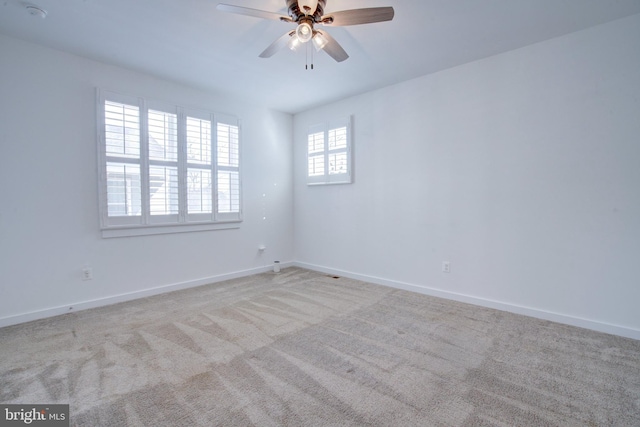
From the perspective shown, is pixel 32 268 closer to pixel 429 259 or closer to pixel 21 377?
pixel 21 377

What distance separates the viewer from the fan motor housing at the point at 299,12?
2.07m

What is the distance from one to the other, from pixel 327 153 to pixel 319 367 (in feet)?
10.7

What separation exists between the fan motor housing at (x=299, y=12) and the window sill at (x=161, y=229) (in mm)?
2868

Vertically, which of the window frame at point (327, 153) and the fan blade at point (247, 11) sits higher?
the fan blade at point (247, 11)

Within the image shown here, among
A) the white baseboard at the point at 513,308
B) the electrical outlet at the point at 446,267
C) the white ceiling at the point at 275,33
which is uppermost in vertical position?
the white ceiling at the point at 275,33

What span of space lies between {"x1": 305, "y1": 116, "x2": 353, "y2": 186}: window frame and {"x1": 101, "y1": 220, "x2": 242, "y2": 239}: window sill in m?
1.45

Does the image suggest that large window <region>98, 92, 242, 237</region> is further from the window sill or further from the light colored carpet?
the light colored carpet

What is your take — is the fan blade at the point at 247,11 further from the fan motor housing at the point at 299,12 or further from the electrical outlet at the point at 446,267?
the electrical outlet at the point at 446,267

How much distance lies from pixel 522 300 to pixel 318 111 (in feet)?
12.2

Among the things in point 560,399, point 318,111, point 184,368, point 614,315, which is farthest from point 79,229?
point 614,315

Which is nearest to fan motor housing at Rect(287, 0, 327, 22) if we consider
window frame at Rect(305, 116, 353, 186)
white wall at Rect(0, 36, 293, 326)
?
white wall at Rect(0, 36, 293, 326)

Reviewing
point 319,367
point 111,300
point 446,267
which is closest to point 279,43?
point 319,367

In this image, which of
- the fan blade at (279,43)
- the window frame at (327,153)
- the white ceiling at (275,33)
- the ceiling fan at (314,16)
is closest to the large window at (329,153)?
the window frame at (327,153)

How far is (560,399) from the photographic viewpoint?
5.87ft
